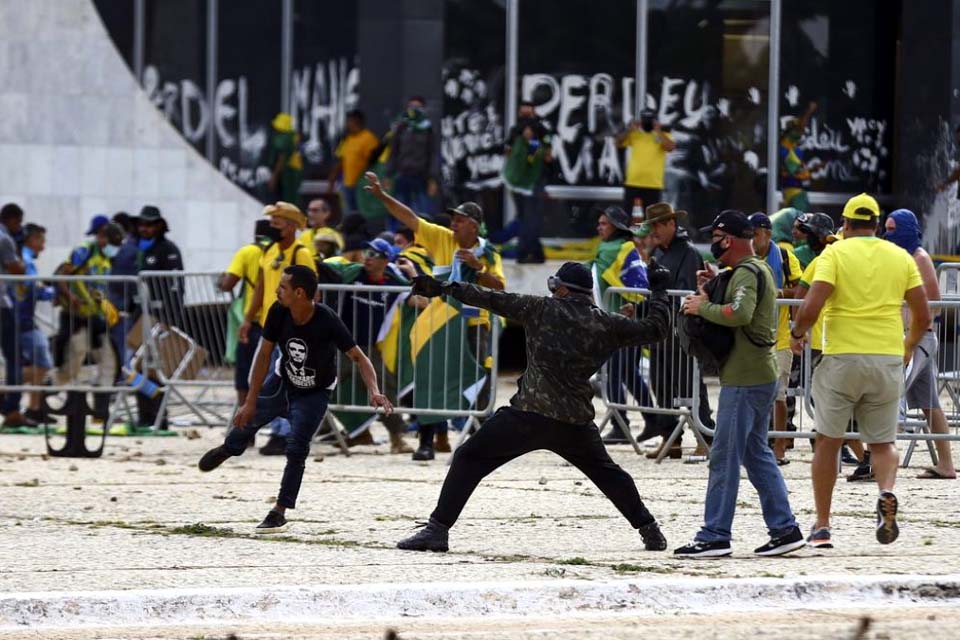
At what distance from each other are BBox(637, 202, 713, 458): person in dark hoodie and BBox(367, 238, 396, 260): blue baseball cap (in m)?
2.17

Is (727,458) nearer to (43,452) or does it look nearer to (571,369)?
(571,369)

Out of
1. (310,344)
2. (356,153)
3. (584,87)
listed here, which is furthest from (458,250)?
(584,87)

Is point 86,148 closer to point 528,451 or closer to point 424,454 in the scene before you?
point 424,454

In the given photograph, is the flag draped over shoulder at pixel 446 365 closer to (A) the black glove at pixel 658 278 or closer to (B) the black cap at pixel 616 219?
(B) the black cap at pixel 616 219

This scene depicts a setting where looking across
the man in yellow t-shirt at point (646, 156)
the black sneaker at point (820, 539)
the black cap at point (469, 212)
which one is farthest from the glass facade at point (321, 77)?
the black sneaker at point (820, 539)

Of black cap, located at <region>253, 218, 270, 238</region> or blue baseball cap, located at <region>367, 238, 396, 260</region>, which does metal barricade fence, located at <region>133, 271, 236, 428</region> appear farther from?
blue baseball cap, located at <region>367, 238, 396, 260</region>

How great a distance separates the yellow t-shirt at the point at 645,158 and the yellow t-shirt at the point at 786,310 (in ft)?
22.6

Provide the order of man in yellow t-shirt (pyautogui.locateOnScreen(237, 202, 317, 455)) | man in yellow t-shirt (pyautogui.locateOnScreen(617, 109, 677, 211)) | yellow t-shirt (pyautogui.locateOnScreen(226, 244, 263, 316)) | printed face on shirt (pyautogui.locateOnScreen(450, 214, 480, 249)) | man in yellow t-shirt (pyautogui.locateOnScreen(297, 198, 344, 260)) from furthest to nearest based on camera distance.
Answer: man in yellow t-shirt (pyautogui.locateOnScreen(617, 109, 677, 211))
man in yellow t-shirt (pyautogui.locateOnScreen(297, 198, 344, 260))
yellow t-shirt (pyautogui.locateOnScreen(226, 244, 263, 316))
man in yellow t-shirt (pyautogui.locateOnScreen(237, 202, 317, 455))
printed face on shirt (pyautogui.locateOnScreen(450, 214, 480, 249))

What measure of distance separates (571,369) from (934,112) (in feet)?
45.4

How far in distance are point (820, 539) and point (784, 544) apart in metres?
0.29

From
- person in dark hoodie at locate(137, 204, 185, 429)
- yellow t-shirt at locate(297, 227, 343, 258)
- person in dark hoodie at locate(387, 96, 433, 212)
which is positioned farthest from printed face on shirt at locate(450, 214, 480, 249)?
person in dark hoodie at locate(387, 96, 433, 212)

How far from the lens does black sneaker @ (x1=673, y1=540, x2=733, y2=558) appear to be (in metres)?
9.20

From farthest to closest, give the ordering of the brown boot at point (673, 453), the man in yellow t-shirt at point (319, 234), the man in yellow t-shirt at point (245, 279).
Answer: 1. the man in yellow t-shirt at point (319, 234)
2. the man in yellow t-shirt at point (245, 279)
3. the brown boot at point (673, 453)

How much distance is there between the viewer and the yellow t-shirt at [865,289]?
941cm
